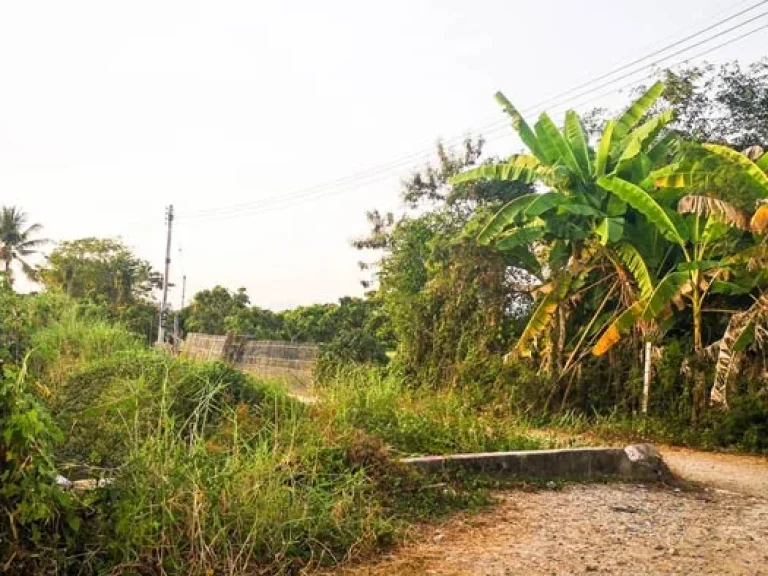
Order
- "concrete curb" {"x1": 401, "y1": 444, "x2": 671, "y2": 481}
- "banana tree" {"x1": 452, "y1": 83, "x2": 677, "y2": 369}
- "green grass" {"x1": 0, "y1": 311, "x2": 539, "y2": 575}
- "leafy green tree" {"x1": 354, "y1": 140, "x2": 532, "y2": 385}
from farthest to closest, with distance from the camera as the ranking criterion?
"leafy green tree" {"x1": 354, "y1": 140, "x2": 532, "y2": 385} → "banana tree" {"x1": 452, "y1": 83, "x2": 677, "y2": 369} → "concrete curb" {"x1": 401, "y1": 444, "x2": 671, "y2": 481} → "green grass" {"x1": 0, "y1": 311, "x2": 539, "y2": 575}

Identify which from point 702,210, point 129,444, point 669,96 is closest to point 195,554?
point 129,444

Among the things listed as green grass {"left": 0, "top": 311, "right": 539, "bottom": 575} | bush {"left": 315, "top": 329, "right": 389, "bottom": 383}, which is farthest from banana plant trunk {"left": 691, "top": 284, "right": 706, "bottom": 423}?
bush {"left": 315, "top": 329, "right": 389, "bottom": 383}

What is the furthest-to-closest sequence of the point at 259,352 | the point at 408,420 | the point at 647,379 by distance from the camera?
1. the point at 259,352
2. the point at 647,379
3. the point at 408,420

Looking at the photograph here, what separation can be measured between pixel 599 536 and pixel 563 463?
1.95 metres

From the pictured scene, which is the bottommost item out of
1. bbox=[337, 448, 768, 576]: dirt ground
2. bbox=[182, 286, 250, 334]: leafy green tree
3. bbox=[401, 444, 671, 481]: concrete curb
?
bbox=[337, 448, 768, 576]: dirt ground

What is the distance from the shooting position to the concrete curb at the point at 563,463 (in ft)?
20.1

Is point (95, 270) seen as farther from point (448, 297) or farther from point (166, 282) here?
point (448, 297)

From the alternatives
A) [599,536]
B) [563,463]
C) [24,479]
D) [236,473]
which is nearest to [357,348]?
[563,463]

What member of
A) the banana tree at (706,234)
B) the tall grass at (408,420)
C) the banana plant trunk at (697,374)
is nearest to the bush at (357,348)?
the banana tree at (706,234)

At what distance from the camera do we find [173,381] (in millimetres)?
6906

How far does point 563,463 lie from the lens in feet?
22.7

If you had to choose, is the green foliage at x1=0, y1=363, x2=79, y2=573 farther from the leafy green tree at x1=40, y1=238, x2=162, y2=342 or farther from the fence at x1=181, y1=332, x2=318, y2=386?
the leafy green tree at x1=40, y1=238, x2=162, y2=342

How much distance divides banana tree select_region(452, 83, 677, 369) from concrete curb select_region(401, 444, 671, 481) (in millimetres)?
4285

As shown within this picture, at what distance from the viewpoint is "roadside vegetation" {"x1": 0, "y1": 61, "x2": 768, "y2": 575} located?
3.66 m
